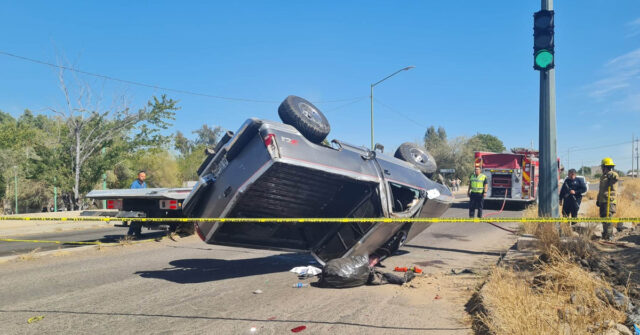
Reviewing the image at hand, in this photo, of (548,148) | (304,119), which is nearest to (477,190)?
(548,148)

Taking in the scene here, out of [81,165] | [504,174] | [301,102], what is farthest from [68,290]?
[81,165]

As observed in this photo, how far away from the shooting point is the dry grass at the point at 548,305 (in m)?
3.14

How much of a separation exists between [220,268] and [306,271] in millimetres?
1487

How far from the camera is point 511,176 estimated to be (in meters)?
18.3

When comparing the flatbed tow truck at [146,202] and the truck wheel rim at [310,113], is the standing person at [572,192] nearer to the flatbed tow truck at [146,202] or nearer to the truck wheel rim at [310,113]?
the truck wheel rim at [310,113]

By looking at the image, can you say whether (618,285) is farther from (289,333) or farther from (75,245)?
(75,245)

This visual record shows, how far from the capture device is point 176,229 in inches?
404

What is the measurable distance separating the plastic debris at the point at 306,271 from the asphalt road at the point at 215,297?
14 centimetres

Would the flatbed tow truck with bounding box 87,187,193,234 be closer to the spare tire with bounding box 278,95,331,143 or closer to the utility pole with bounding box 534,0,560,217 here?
the spare tire with bounding box 278,95,331,143

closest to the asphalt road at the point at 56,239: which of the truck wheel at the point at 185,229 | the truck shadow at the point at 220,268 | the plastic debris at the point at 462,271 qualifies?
the truck wheel at the point at 185,229

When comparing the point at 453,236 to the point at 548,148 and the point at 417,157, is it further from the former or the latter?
the point at 548,148

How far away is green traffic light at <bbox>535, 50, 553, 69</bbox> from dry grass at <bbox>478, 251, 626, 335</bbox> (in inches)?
Answer: 134

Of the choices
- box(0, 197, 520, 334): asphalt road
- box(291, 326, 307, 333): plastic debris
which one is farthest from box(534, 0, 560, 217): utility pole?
box(291, 326, 307, 333): plastic debris

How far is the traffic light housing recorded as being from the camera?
21.9 ft
